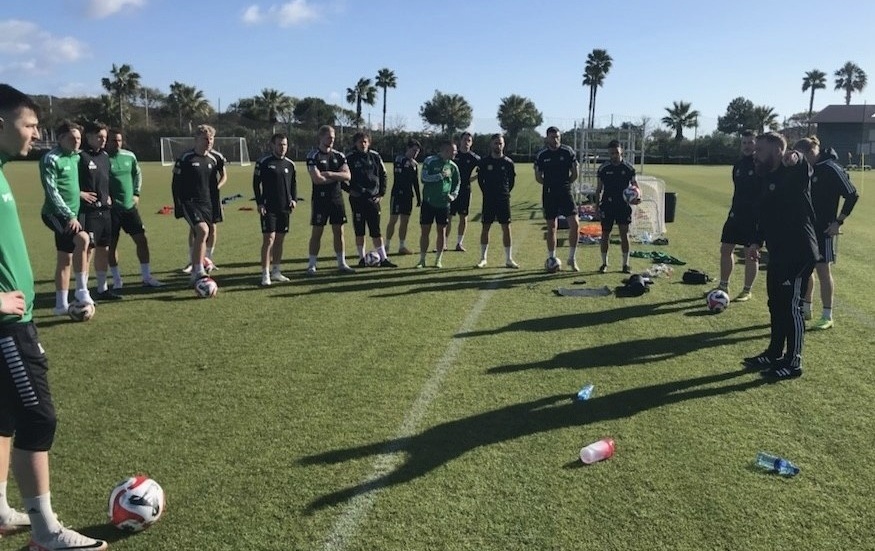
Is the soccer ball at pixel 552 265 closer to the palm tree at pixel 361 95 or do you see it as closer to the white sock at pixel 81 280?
the white sock at pixel 81 280

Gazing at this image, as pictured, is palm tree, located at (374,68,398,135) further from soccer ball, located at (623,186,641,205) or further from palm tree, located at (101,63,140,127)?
soccer ball, located at (623,186,641,205)

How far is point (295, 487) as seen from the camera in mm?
3652

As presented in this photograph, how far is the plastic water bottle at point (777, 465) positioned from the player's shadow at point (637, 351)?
188 centimetres

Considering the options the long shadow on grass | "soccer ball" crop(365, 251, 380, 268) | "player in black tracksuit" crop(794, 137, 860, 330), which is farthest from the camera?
"soccer ball" crop(365, 251, 380, 268)

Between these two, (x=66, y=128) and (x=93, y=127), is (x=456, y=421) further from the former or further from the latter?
(x=93, y=127)

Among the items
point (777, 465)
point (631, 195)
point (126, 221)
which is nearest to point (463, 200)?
point (631, 195)

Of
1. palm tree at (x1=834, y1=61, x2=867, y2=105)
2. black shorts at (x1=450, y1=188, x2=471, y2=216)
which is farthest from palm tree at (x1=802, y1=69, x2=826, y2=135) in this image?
black shorts at (x1=450, y1=188, x2=471, y2=216)

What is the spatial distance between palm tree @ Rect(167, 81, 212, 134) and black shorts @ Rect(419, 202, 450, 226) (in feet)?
220

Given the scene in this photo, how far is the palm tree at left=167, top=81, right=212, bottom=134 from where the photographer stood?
7125 cm

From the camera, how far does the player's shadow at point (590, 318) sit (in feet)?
22.7

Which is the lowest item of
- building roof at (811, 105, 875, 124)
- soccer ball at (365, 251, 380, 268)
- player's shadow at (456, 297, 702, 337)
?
player's shadow at (456, 297, 702, 337)

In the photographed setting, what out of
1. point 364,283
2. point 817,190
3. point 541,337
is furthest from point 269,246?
point 817,190

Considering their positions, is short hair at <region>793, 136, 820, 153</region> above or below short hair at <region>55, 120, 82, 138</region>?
below

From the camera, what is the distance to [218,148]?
2096 inches
